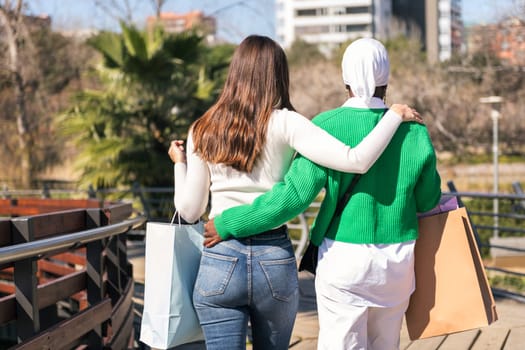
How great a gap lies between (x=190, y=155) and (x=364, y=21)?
10988cm

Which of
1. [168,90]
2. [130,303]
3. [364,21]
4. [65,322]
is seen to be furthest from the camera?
[364,21]

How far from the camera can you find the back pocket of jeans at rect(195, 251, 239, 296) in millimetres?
2505

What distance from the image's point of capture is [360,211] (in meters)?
2.54

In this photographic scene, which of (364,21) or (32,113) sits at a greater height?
(364,21)

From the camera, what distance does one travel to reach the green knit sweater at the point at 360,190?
2500 mm

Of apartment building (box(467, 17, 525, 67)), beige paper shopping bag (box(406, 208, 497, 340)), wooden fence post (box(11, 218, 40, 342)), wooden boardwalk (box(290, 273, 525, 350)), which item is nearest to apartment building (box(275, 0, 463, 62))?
apartment building (box(467, 17, 525, 67))

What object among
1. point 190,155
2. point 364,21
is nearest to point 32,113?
point 190,155

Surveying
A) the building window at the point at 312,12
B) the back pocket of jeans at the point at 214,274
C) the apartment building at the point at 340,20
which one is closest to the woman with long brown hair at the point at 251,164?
the back pocket of jeans at the point at 214,274

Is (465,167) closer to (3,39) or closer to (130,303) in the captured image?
(3,39)

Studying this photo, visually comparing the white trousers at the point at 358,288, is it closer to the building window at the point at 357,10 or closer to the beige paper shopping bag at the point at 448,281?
the beige paper shopping bag at the point at 448,281

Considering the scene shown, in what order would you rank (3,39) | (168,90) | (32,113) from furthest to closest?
(32,113) < (3,39) < (168,90)

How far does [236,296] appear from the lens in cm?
251

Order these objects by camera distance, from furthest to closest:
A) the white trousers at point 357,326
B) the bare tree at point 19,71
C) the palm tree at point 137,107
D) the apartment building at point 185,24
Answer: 1. the bare tree at point 19,71
2. the apartment building at point 185,24
3. the palm tree at point 137,107
4. the white trousers at point 357,326

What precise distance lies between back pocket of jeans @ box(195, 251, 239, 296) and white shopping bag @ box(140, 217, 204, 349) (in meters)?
0.09
